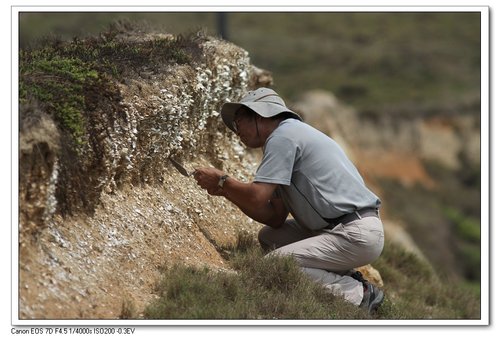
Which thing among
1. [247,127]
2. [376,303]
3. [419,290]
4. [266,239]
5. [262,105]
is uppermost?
[262,105]

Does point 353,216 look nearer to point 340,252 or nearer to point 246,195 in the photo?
point 340,252

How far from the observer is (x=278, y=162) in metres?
6.61

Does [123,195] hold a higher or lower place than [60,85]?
lower

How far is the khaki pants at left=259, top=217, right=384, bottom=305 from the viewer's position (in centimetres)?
686

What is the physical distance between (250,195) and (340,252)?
92 cm

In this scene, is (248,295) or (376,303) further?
(376,303)

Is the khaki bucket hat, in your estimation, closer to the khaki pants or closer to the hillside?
the hillside

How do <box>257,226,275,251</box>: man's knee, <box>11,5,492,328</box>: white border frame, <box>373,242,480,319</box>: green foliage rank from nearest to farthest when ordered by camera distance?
1. <box>11,5,492,328</box>: white border frame
2. <box>257,226,275,251</box>: man's knee
3. <box>373,242,480,319</box>: green foliage

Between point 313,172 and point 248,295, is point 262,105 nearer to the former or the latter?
point 313,172

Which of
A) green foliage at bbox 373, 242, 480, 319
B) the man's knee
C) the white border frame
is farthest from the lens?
green foliage at bbox 373, 242, 480, 319

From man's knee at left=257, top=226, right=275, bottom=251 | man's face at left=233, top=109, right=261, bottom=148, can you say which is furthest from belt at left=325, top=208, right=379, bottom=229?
man's face at left=233, top=109, right=261, bottom=148

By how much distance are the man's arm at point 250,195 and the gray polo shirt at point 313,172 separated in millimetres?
102

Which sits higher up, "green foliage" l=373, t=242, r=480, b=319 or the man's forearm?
the man's forearm
